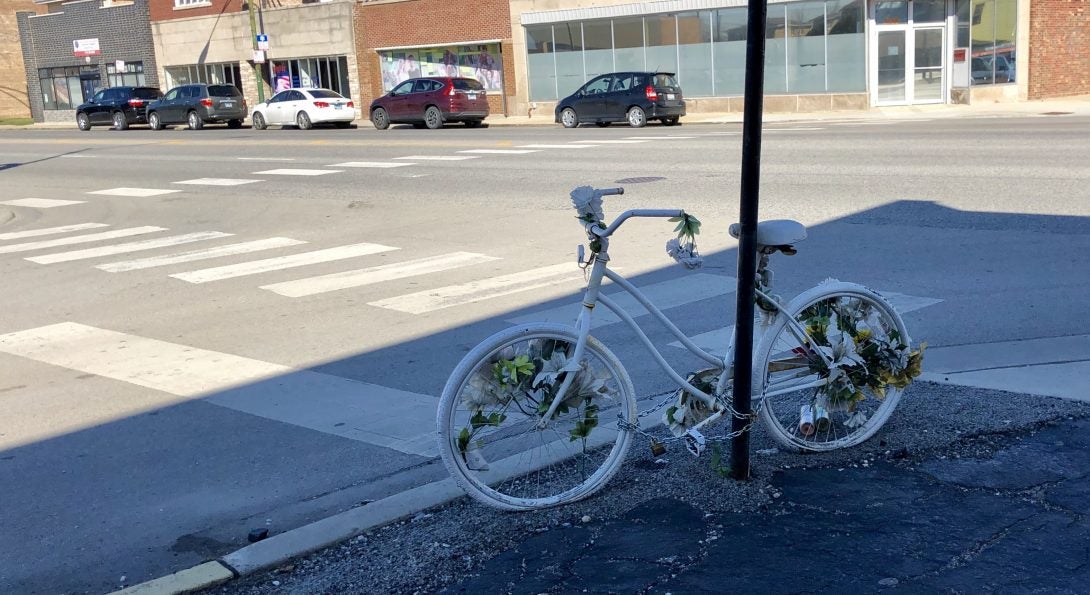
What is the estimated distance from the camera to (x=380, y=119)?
35.6m

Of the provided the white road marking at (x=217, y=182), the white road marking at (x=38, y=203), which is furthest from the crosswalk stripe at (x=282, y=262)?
the white road marking at (x=38, y=203)

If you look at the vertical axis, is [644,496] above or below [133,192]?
below

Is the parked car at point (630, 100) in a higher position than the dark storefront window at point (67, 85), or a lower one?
lower

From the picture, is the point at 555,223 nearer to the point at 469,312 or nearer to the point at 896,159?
the point at 469,312

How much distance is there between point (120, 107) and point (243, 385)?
41.2 meters

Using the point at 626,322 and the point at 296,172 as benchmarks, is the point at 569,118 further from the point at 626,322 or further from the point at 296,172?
the point at 626,322

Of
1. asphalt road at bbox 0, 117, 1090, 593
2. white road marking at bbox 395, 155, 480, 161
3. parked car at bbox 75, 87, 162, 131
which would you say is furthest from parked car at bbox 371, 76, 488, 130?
parked car at bbox 75, 87, 162, 131

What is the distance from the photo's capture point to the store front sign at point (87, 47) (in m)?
55.3

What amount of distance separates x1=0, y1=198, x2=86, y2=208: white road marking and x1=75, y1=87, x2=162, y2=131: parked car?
2564 centimetres

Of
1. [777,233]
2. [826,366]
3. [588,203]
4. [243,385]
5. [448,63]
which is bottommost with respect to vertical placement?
[243,385]

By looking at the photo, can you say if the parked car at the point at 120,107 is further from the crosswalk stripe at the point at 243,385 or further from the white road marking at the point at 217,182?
the crosswalk stripe at the point at 243,385

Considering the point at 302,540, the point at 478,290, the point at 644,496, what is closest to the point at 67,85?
the point at 478,290

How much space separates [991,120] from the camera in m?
25.1

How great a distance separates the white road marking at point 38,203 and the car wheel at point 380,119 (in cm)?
1643
